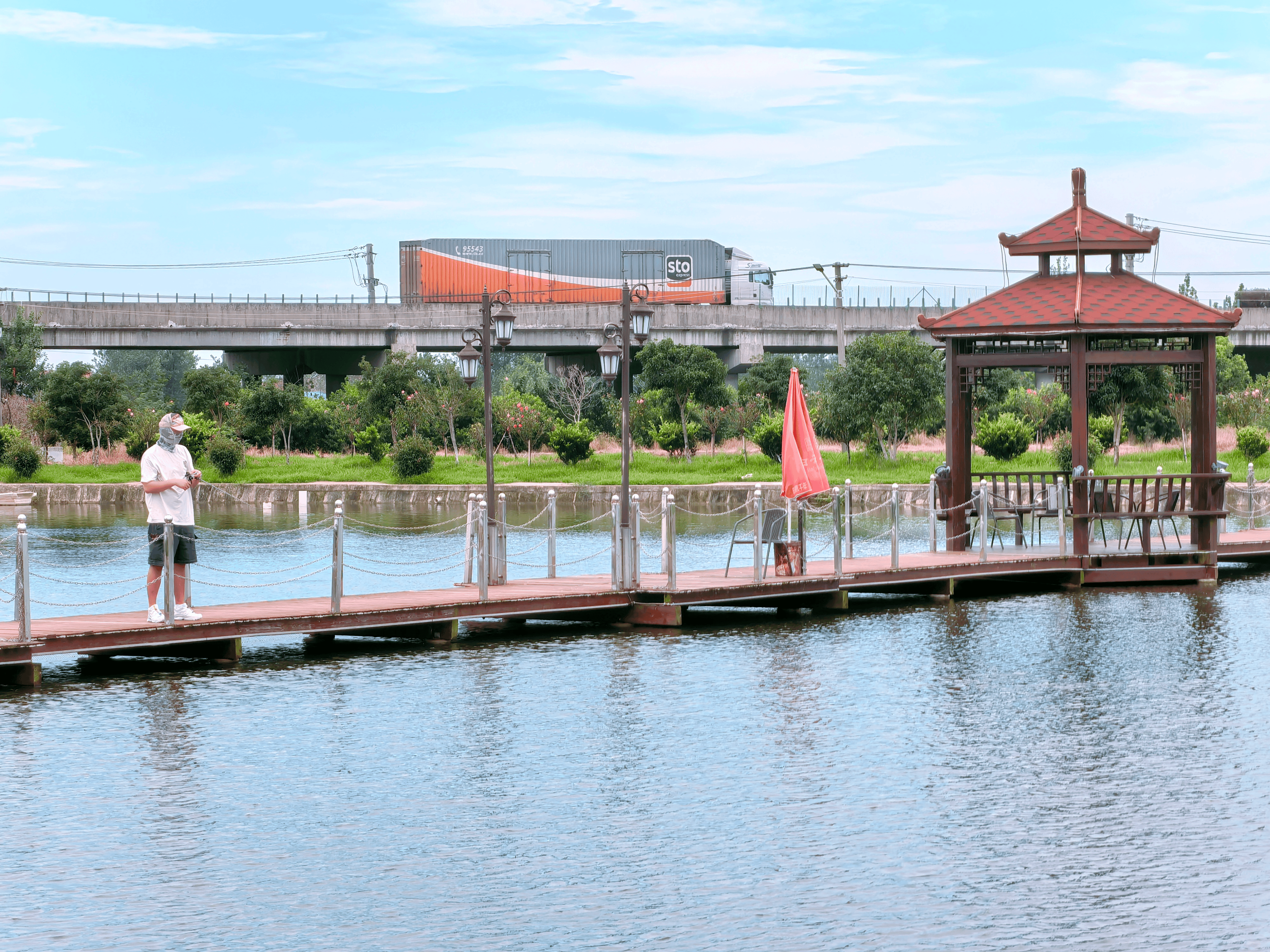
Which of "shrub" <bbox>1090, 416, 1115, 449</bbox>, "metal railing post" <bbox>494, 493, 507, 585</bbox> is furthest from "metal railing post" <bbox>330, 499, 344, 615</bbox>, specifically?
"shrub" <bbox>1090, 416, 1115, 449</bbox>

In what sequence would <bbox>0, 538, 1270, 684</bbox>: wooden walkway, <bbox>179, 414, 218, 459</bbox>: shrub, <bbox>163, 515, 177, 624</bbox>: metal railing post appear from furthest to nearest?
<bbox>179, 414, 218, 459</bbox>: shrub < <bbox>163, 515, 177, 624</bbox>: metal railing post < <bbox>0, 538, 1270, 684</bbox>: wooden walkway

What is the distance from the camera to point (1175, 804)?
10719mm

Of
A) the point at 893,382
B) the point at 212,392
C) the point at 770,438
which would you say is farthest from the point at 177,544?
the point at 212,392

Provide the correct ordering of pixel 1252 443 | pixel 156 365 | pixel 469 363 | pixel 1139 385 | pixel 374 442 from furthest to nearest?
1. pixel 156 365
2. pixel 374 442
3. pixel 1252 443
4. pixel 1139 385
5. pixel 469 363

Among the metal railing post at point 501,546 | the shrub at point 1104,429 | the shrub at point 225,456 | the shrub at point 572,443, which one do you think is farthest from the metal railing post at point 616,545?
the shrub at point 225,456

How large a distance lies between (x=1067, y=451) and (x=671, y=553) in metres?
29.8

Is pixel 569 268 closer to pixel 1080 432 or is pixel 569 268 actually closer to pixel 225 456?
pixel 225 456

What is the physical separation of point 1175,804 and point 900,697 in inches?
165

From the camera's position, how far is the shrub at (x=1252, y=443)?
47.8 metres

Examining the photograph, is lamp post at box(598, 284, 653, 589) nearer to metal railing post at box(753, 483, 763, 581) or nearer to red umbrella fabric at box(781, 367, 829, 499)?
metal railing post at box(753, 483, 763, 581)

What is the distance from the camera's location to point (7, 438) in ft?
178

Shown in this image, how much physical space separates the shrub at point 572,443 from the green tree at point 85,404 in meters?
16.8

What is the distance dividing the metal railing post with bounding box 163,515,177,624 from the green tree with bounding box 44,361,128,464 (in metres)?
42.3

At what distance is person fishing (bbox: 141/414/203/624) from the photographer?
1556cm
